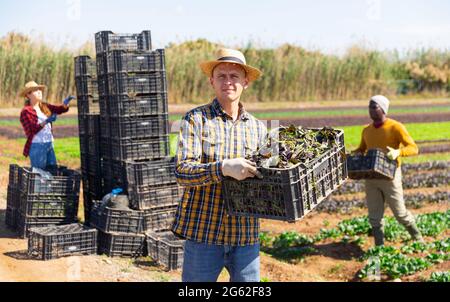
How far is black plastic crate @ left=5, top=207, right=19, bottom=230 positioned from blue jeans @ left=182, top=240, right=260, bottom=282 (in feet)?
19.5

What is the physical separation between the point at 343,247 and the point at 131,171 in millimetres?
3948

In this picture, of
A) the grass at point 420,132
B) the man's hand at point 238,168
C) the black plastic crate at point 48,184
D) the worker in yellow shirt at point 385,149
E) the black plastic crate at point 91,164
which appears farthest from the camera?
the grass at point 420,132

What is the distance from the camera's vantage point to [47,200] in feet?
29.6

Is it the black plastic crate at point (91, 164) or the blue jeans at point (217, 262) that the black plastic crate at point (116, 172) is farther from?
the blue jeans at point (217, 262)

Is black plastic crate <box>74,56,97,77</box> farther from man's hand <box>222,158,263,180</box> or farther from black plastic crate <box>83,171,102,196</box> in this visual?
man's hand <box>222,158,263,180</box>

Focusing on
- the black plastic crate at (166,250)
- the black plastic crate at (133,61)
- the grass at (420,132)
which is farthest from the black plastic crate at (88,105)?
the grass at (420,132)

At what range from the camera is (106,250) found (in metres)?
8.44

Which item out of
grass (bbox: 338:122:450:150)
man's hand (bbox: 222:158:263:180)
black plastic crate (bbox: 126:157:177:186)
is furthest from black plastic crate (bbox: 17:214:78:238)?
grass (bbox: 338:122:450:150)

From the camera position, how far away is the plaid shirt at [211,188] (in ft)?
13.6

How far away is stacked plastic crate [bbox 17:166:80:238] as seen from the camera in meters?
8.95

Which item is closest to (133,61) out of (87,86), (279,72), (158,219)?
(87,86)

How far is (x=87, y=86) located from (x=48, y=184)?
1803 mm

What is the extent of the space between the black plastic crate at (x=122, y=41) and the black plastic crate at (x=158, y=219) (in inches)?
90.4

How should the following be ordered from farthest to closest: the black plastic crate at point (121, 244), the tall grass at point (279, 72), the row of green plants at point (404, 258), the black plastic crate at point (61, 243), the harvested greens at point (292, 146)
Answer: the tall grass at point (279, 72), the row of green plants at point (404, 258), the black plastic crate at point (121, 244), the black plastic crate at point (61, 243), the harvested greens at point (292, 146)
